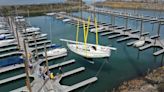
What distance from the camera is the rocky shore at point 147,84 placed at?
26.9 m

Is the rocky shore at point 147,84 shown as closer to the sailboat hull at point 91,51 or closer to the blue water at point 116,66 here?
the blue water at point 116,66

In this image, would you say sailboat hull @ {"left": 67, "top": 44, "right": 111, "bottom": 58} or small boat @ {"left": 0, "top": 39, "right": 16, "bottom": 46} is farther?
small boat @ {"left": 0, "top": 39, "right": 16, "bottom": 46}

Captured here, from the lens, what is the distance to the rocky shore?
26880mm

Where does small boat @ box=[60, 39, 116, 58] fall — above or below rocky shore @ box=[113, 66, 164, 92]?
above

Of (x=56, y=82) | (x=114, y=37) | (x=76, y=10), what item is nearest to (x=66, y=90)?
(x=56, y=82)

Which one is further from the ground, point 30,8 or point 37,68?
point 30,8

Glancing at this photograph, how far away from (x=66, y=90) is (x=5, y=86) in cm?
1019

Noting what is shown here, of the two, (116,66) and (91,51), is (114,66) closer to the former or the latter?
(116,66)

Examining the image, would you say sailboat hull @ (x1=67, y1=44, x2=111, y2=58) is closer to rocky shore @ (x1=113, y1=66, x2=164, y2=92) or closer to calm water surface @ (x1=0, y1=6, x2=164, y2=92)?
calm water surface @ (x1=0, y1=6, x2=164, y2=92)

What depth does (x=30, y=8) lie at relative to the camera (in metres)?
107

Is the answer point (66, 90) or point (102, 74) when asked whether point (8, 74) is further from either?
point (102, 74)

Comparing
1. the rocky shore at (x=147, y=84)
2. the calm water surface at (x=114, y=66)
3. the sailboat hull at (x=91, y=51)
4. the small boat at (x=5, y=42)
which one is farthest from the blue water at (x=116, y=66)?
the small boat at (x=5, y=42)

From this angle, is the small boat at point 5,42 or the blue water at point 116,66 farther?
the small boat at point 5,42

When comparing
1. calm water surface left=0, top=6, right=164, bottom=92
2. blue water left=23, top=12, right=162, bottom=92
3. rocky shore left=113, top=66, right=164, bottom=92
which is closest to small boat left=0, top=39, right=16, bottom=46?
calm water surface left=0, top=6, right=164, bottom=92
